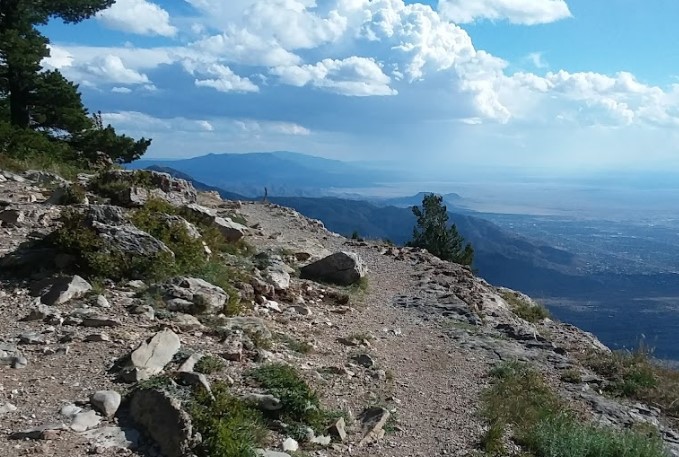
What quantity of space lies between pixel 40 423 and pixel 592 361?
391 inches

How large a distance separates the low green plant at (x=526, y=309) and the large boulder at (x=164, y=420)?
12302 millimetres

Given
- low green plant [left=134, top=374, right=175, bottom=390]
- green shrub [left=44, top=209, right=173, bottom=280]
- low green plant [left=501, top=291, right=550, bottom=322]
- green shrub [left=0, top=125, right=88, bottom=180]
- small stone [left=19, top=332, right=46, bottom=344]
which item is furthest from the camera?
green shrub [left=0, top=125, right=88, bottom=180]

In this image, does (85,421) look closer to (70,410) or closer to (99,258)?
(70,410)

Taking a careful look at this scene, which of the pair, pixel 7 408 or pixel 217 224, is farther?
pixel 217 224

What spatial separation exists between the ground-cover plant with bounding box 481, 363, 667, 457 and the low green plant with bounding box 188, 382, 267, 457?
9.24 feet

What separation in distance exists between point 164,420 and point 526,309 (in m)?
13.3

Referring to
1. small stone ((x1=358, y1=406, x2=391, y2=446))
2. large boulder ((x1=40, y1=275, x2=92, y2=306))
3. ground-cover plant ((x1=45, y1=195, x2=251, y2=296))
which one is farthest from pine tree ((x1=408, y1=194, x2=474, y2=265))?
small stone ((x1=358, y1=406, x2=391, y2=446))

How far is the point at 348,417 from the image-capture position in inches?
295

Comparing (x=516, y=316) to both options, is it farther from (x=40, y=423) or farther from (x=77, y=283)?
(x=40, y=423)

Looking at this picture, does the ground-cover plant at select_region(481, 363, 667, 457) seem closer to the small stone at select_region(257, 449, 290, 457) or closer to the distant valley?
the small stone at select_region(257, 449, 290, 457)

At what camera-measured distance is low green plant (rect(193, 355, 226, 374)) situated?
7512mm

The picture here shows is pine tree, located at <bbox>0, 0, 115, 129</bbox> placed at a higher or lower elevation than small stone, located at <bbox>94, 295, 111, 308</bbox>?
higher

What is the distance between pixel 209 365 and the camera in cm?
761

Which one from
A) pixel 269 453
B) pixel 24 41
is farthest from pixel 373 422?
pixel 24 41
